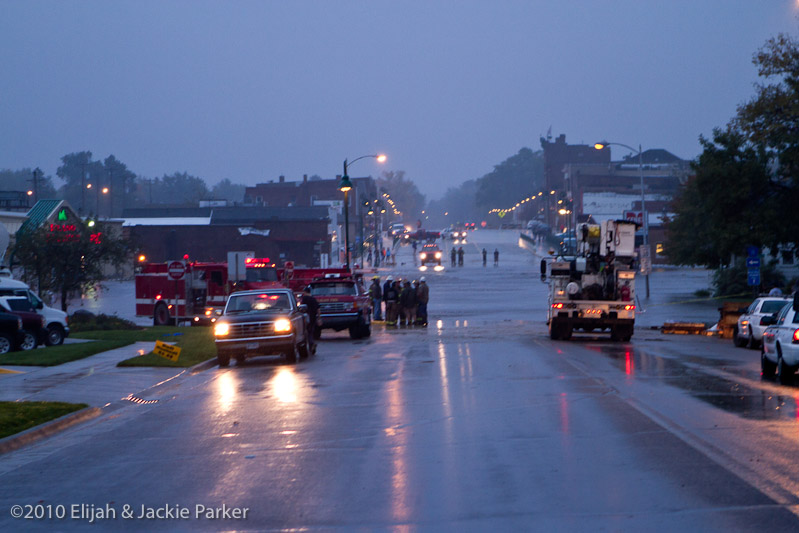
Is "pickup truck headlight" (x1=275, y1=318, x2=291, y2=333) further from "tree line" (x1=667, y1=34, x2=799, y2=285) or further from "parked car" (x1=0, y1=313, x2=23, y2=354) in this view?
"tree line" (x1=667, y1=34, x2=799, y2=285)

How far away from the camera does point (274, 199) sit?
152 m

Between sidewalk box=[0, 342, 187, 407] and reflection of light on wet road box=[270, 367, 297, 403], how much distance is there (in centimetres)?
239

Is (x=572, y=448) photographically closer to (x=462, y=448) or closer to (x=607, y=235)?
(x=462, y=448)

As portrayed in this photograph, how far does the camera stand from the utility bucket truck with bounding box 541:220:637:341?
27.3 meters

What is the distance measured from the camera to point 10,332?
2478 centimetres

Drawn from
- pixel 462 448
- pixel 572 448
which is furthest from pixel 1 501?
pixel 572 448

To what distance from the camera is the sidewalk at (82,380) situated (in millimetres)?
15992

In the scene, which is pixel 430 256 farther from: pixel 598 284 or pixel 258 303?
pixel 258 303

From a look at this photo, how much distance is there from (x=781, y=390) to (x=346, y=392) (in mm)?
7399

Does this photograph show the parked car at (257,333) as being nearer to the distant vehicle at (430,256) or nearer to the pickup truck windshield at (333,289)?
the pickup truck windshield at (333,289)

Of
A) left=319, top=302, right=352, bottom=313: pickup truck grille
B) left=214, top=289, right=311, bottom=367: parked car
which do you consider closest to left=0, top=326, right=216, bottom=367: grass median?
left=214, top=289, right=311, bottom=367: parked car

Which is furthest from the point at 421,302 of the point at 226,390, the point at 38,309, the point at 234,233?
the point at 234,233

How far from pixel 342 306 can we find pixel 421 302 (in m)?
6.42

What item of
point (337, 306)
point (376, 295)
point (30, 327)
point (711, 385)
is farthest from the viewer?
point (376, 295)
